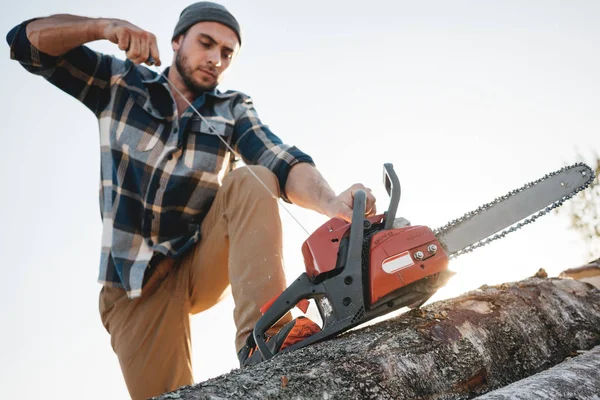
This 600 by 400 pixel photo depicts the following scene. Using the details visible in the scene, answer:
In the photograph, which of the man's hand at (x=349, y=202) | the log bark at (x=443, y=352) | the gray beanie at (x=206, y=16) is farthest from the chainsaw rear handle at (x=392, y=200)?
the gray beanie at (x=206, y=16)

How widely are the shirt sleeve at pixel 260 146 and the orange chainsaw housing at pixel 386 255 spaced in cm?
90

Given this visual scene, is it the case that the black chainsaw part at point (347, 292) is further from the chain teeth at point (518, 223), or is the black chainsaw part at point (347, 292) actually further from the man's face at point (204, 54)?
the man's face at point (204, 54)

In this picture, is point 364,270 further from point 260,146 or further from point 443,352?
point 260,146

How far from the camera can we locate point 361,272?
177cm

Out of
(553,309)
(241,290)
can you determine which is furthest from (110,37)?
(553,309)

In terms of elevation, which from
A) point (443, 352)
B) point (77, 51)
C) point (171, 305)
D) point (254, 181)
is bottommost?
point (443, 352)

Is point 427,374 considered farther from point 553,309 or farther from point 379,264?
point 553,309

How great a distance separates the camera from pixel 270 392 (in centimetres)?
124

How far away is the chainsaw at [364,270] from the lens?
68.8 inches

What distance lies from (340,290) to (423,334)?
307 millimetres

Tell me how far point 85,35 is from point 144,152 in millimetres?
710

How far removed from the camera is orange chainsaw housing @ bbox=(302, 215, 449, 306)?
1747 mm

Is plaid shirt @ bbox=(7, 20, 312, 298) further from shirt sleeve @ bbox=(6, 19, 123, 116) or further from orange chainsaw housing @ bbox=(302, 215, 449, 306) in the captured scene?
orange chainsaw housing @ bbox=(302, 215, 449, 306)

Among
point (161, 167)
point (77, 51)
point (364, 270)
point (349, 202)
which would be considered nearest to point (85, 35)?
point (77, 51)
